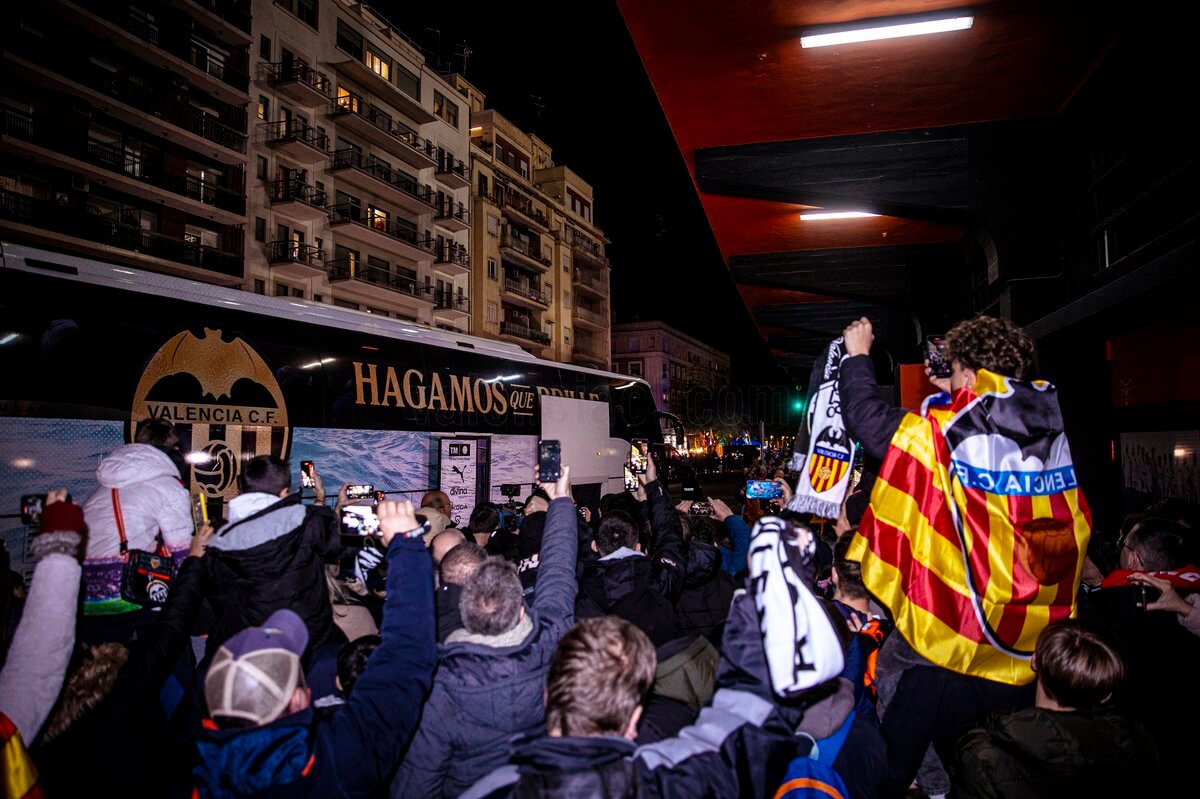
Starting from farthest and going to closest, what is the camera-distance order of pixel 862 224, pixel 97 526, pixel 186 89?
pixel 186 89 < pixel 862 224 < pixel 97 526

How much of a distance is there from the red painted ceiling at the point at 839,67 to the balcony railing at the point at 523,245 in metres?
34.3

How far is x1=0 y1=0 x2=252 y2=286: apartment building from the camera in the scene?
65.1 feet

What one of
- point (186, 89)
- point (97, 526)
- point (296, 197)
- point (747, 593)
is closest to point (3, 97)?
point (186, 89)

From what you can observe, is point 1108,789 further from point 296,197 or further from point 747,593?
point 296,197

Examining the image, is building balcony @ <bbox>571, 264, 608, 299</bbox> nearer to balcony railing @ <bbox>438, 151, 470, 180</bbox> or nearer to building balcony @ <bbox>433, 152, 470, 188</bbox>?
building balcony @ <bbox>433, 152, 470, 188</bbox>

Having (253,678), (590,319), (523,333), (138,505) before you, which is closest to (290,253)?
(523,333)

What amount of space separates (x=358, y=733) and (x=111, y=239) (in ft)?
81.5

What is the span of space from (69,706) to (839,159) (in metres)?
7.70

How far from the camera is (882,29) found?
→ 17.1 feet

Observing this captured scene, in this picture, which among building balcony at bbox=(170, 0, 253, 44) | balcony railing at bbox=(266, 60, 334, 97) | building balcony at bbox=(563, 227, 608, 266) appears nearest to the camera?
building balcony at bbox=(170, 0, 253, 44)

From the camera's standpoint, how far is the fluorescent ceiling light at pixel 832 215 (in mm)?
9305

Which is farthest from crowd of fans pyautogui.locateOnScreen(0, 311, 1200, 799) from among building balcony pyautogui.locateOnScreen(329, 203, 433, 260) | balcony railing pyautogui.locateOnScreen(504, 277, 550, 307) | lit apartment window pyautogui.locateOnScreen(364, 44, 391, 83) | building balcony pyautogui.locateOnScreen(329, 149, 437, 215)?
balcony railing pyautogui.locateOnScreen(504, 277, 550, 307)

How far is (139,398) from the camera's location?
7.11 metres

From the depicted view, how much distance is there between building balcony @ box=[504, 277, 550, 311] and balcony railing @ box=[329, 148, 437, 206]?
785cm
